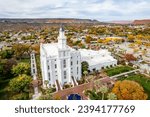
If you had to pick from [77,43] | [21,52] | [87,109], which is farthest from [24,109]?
[77,43]

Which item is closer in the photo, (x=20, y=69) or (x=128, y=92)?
(x=128, y=92)

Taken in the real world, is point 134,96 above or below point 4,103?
below

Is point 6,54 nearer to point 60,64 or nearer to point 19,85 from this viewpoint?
point 19,85

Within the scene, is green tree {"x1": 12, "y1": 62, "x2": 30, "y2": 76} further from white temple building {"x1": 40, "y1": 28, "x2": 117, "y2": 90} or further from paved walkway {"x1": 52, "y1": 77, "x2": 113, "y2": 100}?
paved walkway {"x1": 52, "y1": 77, "x2": 113, "y2": 100}

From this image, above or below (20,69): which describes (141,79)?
below

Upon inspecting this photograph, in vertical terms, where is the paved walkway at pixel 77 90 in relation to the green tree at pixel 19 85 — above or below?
below

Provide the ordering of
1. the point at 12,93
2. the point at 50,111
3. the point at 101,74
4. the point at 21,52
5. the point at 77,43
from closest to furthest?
1. the point at 50,111
2. the point at 12,93
3. the point at 101,74
4. the point at 21,52
5. the point at 77,43

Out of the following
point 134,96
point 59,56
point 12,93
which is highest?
point 59,56

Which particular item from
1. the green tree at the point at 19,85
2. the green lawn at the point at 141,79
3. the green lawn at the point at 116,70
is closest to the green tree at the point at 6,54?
the green tree at the point at 19,85

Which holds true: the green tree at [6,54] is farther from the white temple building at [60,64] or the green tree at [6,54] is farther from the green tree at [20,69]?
the white temple building at [60,64]

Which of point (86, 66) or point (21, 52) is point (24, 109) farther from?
point (21, 52)

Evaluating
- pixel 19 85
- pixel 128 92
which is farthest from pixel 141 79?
pixel 19 85
